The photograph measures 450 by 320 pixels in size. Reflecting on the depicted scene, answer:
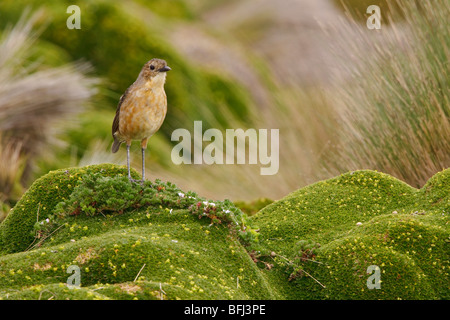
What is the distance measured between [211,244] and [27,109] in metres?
4.48

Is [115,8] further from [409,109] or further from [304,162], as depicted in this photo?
[409,109]

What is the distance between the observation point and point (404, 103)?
701 centimetres

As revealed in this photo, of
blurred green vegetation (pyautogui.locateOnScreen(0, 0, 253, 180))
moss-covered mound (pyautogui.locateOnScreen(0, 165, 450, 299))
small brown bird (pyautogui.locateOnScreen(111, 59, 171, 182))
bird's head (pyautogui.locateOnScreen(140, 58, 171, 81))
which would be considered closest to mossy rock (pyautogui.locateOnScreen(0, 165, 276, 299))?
moss-covered mound (pyautogui.locateOnScreen(0, 165, 450, 299))

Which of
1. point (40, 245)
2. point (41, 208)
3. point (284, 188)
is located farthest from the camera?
point (284, 188)

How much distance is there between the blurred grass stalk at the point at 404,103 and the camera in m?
6.72

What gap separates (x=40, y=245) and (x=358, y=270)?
Answer: 2283mm

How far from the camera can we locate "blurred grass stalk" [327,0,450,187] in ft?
22.1

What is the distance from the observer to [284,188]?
26.9ft

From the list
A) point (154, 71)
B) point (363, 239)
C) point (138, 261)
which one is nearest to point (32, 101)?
point (154, 71)

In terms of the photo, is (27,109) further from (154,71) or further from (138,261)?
(138,261)

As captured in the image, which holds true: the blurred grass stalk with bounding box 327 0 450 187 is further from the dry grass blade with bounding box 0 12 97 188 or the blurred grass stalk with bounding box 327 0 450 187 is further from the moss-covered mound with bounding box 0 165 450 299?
the dry grass blade with bounding box 0 12 97 188

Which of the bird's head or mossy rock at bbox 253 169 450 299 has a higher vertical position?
the bird's head

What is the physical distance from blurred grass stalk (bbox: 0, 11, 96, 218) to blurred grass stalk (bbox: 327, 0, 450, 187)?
11.2ft

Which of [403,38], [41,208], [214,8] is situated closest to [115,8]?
[403,38]
